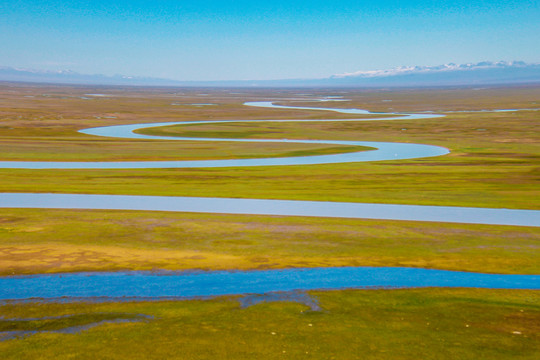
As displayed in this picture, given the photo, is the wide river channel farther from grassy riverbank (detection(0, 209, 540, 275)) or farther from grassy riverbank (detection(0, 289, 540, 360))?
grassy riverbank (detection(0, 289, 540, 360))

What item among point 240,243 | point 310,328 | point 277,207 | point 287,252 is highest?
point 310,328

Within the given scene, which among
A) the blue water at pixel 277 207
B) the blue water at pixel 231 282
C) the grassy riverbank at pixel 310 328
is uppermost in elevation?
the grassy riverbank at pixel 310 328

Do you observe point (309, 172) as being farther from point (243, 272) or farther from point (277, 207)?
point (243, 272)

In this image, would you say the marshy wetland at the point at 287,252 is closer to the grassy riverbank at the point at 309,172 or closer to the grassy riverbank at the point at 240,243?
the grassy riverbank at the point at 240,243

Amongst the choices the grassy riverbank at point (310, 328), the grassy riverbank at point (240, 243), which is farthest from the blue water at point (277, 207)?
the grassy riverbank at point (310, 328)

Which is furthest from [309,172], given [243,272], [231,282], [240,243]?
[231,282]

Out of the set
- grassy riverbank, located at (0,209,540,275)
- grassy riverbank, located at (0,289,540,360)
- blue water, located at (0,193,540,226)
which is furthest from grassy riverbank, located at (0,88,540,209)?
grassy riverbank, located at (0,289,540,360)
